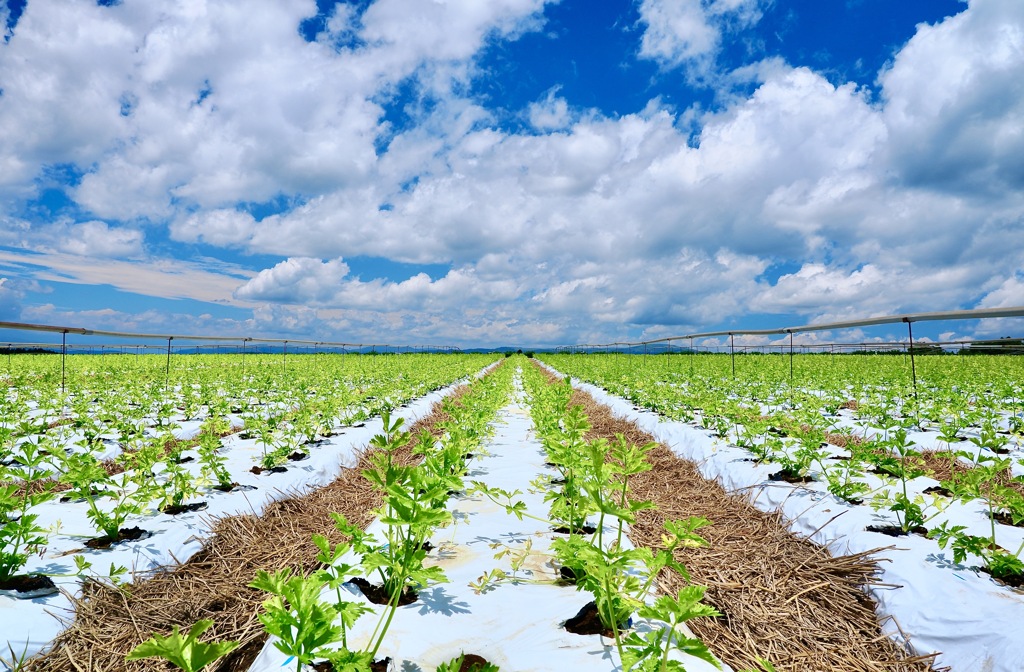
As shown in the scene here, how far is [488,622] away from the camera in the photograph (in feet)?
7.50

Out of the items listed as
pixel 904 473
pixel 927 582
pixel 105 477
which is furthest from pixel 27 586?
pixel 904 473

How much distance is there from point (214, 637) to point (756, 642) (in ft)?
8.60

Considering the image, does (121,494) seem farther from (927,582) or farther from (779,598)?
(927,582)

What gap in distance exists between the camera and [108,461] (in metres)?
5.61

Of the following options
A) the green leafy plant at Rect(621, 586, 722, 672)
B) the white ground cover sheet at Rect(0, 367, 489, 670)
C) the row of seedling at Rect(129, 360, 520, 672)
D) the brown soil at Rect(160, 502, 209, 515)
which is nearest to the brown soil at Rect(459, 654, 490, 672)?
the row of seedling at Rect(129, 360, 520, 672)

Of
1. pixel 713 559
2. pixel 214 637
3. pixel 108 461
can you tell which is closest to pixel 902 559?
pixel 713 559

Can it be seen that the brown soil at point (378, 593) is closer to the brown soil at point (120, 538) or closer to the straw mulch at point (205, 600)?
the straw mulch at point (205, 600)

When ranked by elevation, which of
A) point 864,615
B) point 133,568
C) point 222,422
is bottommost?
point 864,615

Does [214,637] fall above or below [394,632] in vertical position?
below

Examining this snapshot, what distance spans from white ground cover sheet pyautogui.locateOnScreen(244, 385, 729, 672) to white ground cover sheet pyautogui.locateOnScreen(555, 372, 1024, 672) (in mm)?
1203

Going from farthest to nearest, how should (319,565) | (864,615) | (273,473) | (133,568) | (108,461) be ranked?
A: 1. (108,461)
2. (273,473)
3. (319,565)
4. (133,568)
5. (864,615)

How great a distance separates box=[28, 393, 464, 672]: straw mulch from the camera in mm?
2293

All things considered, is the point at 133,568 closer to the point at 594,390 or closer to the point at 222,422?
the point at 222,422

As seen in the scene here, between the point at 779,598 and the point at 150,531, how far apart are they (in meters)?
3.79
